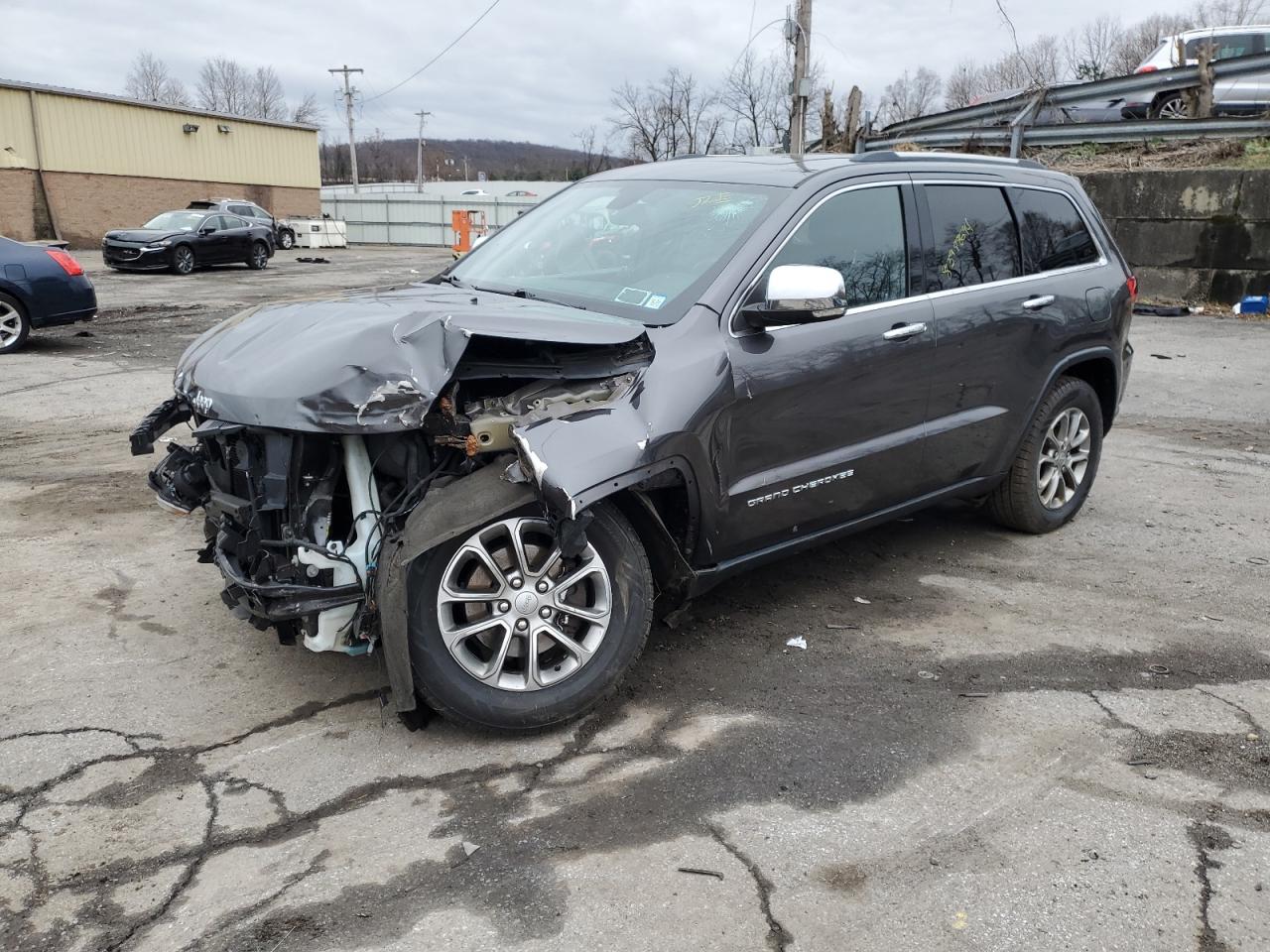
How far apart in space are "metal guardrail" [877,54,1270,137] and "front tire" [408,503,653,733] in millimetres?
16695

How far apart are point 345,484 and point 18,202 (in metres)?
34.6

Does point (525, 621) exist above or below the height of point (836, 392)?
below

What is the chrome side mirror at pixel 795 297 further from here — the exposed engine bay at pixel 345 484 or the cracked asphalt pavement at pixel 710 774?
the cracked asphalt pavement at pixel 710 774

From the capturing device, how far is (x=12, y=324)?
11.1 meters

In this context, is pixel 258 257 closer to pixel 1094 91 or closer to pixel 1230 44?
Answer: pixel 1094 91

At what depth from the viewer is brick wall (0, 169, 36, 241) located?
31281 mm

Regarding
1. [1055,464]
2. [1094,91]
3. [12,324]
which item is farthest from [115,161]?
[1055,464]

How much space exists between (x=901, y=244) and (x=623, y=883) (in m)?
2.97

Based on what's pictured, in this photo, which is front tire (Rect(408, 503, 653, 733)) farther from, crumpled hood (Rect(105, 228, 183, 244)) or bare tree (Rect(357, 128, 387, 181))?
bare tree (Rect(357, 128, 387, 181))

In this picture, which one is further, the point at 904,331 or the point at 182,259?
the point at 182,259

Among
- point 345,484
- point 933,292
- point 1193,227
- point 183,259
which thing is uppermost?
point 1193,227

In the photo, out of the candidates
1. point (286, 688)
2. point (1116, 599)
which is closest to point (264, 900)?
point (286, 688)

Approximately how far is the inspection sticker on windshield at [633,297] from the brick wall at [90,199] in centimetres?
3306

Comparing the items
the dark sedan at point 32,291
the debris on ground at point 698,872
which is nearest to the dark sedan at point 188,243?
the dark sedan at point 32,291
